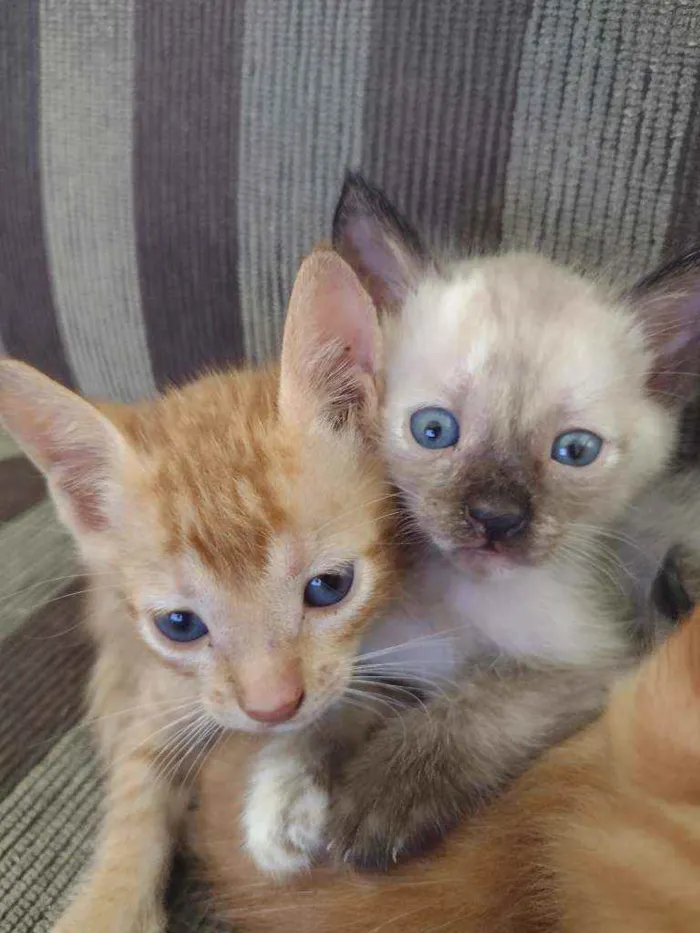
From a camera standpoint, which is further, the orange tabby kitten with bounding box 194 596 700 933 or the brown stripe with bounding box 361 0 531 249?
the brown stripe with bounding box 361 0 531 249

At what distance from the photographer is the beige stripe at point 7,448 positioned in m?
1.33

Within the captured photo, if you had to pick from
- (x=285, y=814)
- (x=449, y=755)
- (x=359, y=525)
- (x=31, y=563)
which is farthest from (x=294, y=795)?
(x=31, y=563)

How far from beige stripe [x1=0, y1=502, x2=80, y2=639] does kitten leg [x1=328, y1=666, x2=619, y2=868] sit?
44 centimetres

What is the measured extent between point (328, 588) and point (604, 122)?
58cm

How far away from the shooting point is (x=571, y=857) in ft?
1.71

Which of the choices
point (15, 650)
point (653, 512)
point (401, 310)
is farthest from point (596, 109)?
point (15, 650)

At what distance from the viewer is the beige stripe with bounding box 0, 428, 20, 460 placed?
52.4 inches

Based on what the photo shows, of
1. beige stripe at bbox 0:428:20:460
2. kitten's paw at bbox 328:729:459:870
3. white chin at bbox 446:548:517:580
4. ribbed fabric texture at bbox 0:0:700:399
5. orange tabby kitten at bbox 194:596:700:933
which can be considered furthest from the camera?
beige stripe at bbox 0:428:20:460

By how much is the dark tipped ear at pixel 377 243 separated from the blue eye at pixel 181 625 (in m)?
0.40

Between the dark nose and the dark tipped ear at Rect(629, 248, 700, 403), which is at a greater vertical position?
the dark tipped ear at Rect(629, 248, 700, 403)

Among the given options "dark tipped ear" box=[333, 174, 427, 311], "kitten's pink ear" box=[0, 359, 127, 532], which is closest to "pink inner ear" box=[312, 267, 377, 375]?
"dark tipped ear" box=[333, 174, 427, 311]

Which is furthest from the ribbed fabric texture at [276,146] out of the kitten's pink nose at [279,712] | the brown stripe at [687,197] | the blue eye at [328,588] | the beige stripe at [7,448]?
the kitten's pink nose at [279,712]

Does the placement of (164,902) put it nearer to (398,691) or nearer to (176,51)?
(398,691)

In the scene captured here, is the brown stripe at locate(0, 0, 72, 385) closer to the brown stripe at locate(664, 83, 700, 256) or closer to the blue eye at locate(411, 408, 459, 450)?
the blue eye at locate(411, 408, 459, 450)
